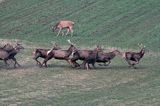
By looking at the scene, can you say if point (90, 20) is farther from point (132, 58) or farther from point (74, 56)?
point (74, 56)

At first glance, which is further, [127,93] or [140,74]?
[140,74]

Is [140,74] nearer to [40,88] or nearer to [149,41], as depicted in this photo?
[40,88]

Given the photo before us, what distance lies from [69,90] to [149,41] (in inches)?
592

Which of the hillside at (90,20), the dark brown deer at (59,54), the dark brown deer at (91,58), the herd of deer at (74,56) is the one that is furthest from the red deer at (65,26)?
the dark brown deer at (91,58)

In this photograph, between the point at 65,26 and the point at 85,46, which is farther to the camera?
the point at 65,26

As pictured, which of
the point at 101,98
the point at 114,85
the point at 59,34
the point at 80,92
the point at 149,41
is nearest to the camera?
the point at 101,98

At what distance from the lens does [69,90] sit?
18.7 meters

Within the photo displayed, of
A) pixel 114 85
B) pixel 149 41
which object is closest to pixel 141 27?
pixel 149 41

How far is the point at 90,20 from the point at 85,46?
38.8 ft

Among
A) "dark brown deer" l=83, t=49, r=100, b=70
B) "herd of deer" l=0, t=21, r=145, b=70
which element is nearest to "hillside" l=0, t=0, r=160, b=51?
"herd of deer" l=0, t=21, r=145, b=70

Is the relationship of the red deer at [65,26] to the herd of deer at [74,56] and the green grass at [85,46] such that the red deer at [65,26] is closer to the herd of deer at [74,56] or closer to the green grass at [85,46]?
the green grass at [85,46]

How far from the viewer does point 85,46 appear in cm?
2991

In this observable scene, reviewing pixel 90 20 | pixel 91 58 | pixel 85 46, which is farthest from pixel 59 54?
pixel 90 20

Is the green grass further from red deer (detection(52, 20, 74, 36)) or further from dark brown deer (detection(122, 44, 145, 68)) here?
red deer (detection(52, 20, 74, 36))
